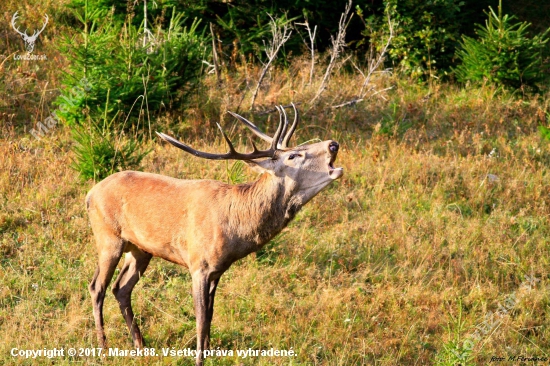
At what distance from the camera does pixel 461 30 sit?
15.2 m

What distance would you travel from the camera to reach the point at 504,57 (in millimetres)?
12461

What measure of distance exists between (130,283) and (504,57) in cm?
833

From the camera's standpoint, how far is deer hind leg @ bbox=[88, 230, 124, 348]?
6.35 meters

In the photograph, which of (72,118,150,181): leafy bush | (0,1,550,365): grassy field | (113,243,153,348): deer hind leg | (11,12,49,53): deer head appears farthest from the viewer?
(11,12,49,53): deer head

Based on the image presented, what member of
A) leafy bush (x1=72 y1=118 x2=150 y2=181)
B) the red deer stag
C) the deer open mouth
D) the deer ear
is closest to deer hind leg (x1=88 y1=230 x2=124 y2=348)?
the red deer stag

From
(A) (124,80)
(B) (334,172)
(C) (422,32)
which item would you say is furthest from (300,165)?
(C) (422,32)

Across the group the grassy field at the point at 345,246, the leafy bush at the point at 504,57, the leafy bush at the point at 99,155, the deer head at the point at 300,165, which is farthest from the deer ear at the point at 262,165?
the leafy bush at the point at 504,57

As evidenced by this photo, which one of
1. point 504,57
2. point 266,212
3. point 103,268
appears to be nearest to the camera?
point 266,212

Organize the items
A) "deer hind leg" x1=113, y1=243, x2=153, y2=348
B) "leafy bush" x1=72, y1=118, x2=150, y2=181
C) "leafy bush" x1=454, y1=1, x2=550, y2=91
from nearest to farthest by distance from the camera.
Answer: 1. "deer hind leg" x1=113, y1=243, x2=153, y2=348
2. "leafy bush" x1=72, y1=118, x2=150, y2=181
3. "leafy bush" x1=454, y1=1, x2=550, y2=91

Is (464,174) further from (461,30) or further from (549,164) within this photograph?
(461,30)

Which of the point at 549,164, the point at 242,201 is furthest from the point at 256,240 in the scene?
the point at 549,164

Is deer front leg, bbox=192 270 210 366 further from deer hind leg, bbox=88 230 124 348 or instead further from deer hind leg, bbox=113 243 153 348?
deer hind leg, bbox=88 230 124 348

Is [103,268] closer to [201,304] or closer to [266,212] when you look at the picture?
→ [201,304]

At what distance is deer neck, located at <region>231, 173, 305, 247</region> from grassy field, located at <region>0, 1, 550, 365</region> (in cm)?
124
